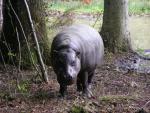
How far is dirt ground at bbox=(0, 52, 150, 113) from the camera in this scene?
20.2ft

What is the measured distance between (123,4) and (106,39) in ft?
A: 3.25

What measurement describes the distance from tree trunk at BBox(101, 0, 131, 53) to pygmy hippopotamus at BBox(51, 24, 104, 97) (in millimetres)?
4284

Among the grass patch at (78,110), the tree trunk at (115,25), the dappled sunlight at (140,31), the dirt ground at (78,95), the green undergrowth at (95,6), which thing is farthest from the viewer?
the green undergrowth at (95,6)

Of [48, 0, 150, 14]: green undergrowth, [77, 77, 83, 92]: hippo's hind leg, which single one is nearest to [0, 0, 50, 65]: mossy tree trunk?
[77, 77, 83, 92]: hippo's hind leg

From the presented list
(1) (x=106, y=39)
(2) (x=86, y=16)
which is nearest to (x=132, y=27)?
(2) (x=86, y=16)

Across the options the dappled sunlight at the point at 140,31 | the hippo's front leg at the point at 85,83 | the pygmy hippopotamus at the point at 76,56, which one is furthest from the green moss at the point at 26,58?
the dappled sunlight at the point at 140,31

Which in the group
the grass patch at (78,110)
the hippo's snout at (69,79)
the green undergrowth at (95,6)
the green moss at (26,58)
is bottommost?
the green undergrowth at (95,6)

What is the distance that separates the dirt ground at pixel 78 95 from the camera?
20.2 ft

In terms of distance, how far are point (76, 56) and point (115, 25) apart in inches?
208

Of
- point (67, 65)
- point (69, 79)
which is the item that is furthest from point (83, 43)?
point (69, 79)

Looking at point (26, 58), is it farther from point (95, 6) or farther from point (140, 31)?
point (95, 6)

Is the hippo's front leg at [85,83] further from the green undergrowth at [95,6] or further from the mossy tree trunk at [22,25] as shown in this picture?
the green undergrowth at [95,6]

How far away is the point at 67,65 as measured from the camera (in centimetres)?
656

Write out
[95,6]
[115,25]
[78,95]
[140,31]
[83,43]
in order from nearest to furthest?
1. [83,43]
2. [78,95]
3. [115,25]
4. [140,31]
5. [95,6]
